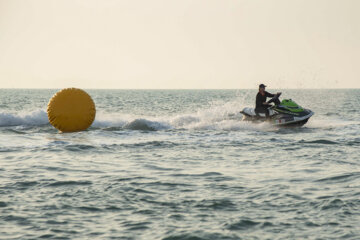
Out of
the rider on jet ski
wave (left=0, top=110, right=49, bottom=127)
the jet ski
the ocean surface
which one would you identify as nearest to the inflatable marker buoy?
the ocean surface

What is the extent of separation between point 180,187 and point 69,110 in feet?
33.3

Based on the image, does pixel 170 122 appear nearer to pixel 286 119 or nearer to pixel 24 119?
pixel 286 119

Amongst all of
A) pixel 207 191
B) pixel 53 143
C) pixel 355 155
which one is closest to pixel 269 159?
pixel 355 155

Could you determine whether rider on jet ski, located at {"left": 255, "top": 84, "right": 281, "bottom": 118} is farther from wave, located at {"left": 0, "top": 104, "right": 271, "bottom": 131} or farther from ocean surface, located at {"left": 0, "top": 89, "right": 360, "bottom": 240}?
ocean surface, located at {"left": 0, "top": 89, "right": 360, "bottom": 240}

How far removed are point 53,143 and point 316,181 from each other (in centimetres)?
850

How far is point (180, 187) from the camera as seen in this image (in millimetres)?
8891

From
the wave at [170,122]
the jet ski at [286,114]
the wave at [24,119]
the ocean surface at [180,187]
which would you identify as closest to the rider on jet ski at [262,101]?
the jet ski at [286,114]

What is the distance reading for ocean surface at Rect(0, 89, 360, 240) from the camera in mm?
6570

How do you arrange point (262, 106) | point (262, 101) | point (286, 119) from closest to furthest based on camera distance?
1. point (286, 119)
2. point (262, 101)
3. point (262, 106)

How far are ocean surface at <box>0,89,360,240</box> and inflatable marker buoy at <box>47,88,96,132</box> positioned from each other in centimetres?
155

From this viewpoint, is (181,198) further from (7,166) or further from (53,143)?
(53,143)

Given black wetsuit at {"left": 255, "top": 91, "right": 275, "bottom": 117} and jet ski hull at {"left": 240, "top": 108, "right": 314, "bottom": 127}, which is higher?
black wetsuit at {"left": 255, "top": 91, "right": 275, "bottom": 117}

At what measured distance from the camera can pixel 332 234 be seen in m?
6.33

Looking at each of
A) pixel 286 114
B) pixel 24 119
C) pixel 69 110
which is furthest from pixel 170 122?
pixel 24 119
